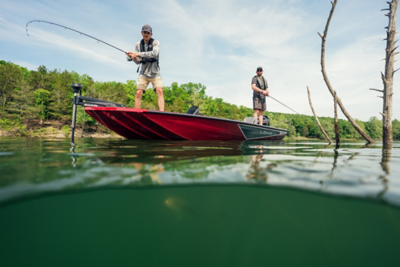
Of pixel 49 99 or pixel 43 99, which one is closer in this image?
pixel 49 99

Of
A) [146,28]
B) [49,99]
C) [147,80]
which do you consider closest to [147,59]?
[147,80]

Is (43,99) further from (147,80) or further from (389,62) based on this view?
(389,62)

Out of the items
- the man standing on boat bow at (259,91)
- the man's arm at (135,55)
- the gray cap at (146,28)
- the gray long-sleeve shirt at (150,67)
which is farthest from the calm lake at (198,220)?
the man standing on boat bow at (259,91)

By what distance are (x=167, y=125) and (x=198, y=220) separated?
418 cm

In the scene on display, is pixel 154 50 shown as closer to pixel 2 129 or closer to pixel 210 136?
pixel 210 136

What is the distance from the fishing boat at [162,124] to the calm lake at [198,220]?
138 inches

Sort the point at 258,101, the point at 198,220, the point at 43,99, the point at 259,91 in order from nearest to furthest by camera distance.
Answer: the point at 198,220 < the point at 259,91 < the point at 258,101 < the point at 43,99

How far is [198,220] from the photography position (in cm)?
141

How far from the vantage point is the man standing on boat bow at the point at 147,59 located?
5363 millimetres

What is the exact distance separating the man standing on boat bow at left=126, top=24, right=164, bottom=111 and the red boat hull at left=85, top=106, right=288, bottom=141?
0.61m

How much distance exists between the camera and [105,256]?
1.35 m

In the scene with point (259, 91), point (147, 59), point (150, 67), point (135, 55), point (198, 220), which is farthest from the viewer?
point (259, 91)

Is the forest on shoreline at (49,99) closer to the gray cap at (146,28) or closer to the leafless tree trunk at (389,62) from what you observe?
the leafless tree trunk at (389,62)

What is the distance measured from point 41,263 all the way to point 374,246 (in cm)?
216
